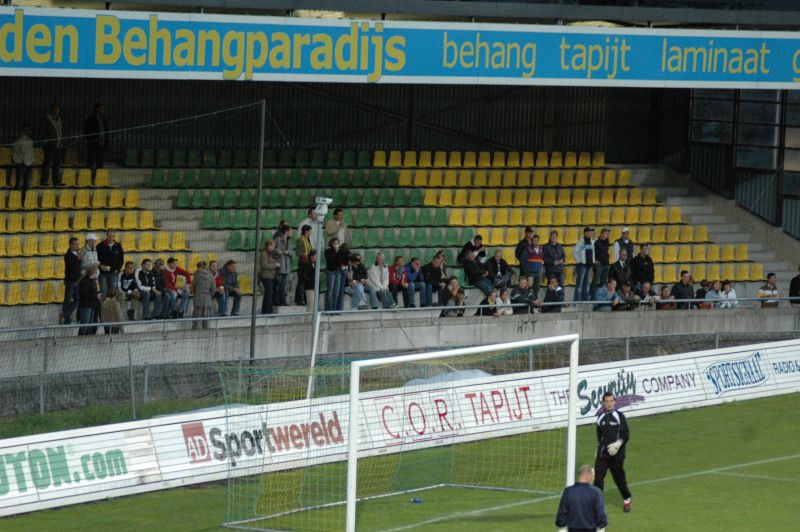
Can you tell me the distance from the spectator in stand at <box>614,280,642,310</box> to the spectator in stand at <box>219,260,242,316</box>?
27.2ft

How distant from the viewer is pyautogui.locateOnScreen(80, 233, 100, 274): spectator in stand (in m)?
24.5

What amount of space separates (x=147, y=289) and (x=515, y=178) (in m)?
11.8

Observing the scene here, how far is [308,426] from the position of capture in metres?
19.6

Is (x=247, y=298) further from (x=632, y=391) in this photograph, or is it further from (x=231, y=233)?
(x=632, y=391)

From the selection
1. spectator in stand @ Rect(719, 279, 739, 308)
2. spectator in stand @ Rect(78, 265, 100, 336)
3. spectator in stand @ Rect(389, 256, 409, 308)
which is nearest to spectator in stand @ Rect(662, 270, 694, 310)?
spectator in stand @ Rect(719, 279, 739, 308)

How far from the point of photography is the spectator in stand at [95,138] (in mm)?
28609

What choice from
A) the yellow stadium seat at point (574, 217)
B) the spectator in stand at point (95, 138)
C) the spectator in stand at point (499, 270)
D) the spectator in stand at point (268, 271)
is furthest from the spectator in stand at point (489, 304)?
the spectator in stand at point (95, 138)

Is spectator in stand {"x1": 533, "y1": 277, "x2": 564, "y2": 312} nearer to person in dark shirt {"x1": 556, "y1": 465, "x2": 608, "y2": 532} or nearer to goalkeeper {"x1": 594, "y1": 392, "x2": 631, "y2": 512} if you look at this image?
goalkeeper {"x1": 594, "y1": 392, "x2": 631, "y2": 512}

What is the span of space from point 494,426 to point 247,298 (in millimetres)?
7483

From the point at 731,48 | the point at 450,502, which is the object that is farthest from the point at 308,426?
the point at 731,48

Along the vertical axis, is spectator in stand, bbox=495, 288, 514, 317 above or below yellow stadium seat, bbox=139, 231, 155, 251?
below

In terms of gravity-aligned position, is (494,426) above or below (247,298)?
below

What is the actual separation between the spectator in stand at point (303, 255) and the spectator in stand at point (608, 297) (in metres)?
6.30

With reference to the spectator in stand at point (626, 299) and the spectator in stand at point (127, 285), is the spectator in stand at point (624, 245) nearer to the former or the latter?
the spectator in stand at point (626, 299)
